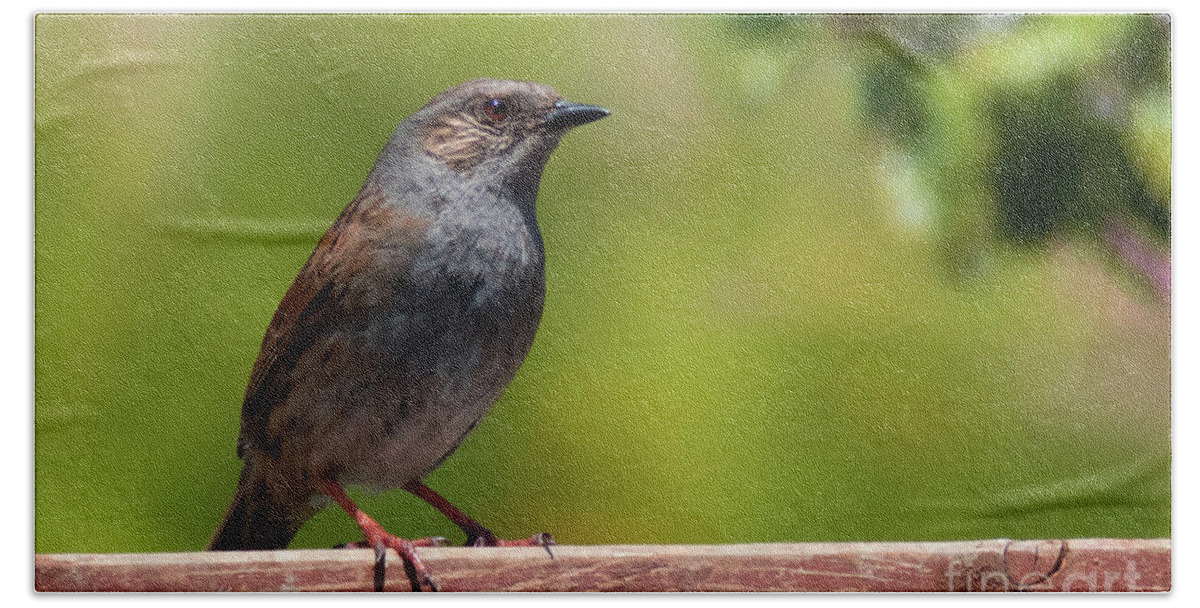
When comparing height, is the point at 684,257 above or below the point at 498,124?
below

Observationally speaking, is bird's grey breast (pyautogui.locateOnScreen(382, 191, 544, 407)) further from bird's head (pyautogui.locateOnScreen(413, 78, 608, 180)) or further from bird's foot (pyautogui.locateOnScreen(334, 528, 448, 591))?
bird's foot (pyautogui.locateOnScreen(334, 528, 448, 591))

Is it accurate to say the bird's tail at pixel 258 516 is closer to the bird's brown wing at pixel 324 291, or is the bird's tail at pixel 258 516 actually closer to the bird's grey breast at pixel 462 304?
the bird's brown wing at pixel 324 291

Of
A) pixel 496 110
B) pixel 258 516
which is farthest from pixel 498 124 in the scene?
pixel 258 516

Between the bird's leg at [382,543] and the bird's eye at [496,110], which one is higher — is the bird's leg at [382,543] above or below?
below

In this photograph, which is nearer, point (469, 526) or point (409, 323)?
point (409, 323)

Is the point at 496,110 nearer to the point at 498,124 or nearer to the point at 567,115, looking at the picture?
the point at 498,124

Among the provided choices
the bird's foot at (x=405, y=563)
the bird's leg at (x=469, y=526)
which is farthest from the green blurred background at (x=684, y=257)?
the bird's foot at (x=405, y=563)

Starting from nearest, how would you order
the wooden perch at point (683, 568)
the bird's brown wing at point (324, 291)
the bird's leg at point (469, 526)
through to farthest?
the wooden perch at point (683, 568) < the bird's brown wing at point (324, 291) < the bird's leg at point (469, 526)
